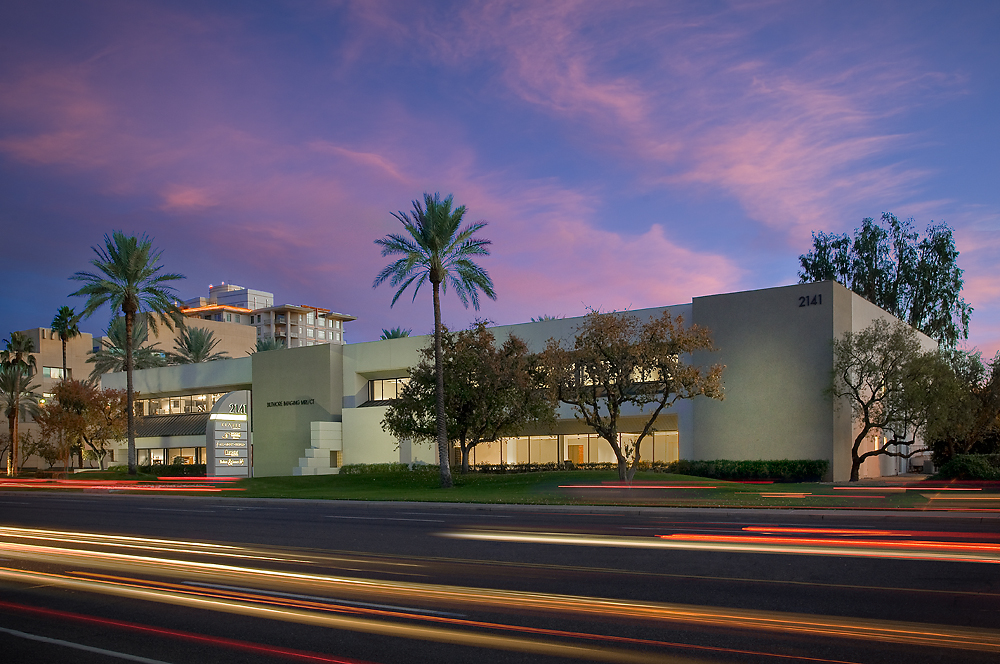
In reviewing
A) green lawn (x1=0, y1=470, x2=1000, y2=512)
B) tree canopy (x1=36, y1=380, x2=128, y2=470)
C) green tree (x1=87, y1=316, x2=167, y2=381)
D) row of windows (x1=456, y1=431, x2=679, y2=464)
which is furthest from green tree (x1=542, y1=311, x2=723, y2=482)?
green tree (x1=87, y1=316, x2=167, y2=381)

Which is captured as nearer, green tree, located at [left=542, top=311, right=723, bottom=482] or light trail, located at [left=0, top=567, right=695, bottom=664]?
light trail, located at [left=0, top=567, right=695, bottom=664]

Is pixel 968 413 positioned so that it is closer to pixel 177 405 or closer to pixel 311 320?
pixel 177 405

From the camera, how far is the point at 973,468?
108 ft

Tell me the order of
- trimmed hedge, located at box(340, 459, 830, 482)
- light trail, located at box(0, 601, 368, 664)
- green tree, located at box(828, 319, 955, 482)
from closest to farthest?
light trail, located at box(0, 601, 368, 664)
green tree, located at box(828, 319, 955, 482)
trimmed hedge, located at box(340, 459, 830, 482)

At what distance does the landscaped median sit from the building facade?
153 inches

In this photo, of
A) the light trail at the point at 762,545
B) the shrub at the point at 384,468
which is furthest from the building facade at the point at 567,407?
the light trail at the point at 762,545

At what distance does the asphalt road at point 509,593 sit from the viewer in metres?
7.51

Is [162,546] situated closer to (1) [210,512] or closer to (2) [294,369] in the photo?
(1) [210,512]

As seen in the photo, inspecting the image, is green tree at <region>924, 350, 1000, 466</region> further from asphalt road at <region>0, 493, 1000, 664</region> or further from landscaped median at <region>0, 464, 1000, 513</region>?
asphalt road at <region>0, 493, 1000, 664</region>

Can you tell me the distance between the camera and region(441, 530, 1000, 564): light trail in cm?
1296

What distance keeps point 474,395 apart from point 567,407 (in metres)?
8.34

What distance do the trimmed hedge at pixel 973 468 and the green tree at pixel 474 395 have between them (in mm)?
17076

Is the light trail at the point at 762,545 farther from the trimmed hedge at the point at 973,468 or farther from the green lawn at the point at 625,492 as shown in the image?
the trimmed hedge at the point at 973,468

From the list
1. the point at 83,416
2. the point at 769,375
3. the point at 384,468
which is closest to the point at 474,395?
the point at 384,468
